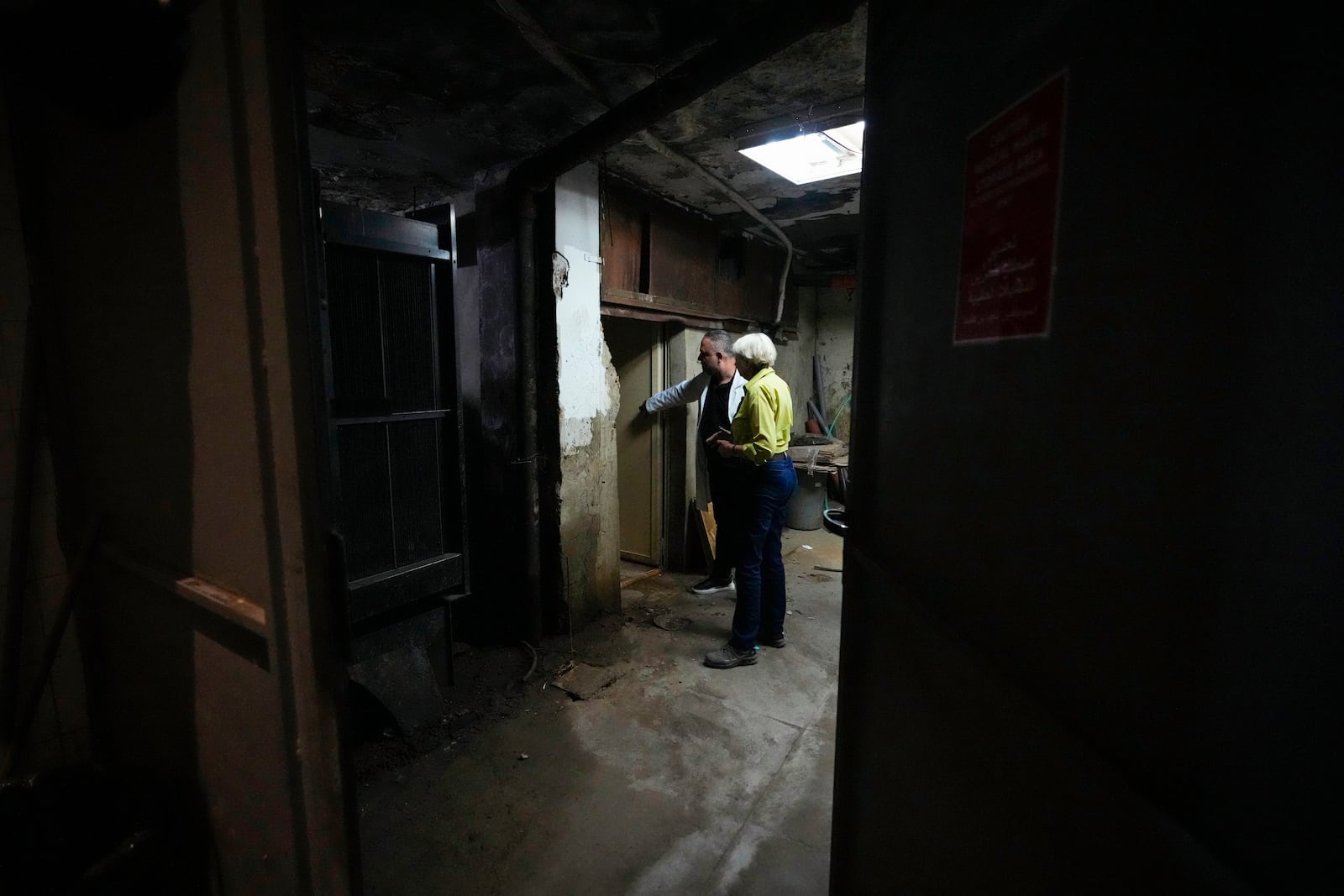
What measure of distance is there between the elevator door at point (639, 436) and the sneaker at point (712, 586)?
563 mm

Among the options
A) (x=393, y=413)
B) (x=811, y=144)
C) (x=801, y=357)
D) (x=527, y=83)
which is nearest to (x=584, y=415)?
(x=393, y=413)

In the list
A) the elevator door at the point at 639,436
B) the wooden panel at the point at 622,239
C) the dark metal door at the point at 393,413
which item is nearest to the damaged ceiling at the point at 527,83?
the wooden panel at the point at 622,239

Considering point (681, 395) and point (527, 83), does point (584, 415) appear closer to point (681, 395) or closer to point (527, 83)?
point (681, 395)

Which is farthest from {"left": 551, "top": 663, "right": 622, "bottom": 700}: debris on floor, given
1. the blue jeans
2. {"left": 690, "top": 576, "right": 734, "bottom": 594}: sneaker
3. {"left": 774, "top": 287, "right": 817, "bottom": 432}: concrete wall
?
{"left": 774, "top": 287, "right": 817, "bottom": 432}: concrete wall

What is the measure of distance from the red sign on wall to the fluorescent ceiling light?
8.80 feet

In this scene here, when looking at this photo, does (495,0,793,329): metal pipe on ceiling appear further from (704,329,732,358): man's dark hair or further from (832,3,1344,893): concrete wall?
(832,3,1344,893): concrete wall

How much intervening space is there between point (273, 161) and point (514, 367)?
2.47 m

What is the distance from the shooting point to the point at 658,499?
193 inches

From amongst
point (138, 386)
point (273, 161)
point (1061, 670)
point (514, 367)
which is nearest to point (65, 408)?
point (138, 386)

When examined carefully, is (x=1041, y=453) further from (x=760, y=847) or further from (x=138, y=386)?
(x=760, y=847)

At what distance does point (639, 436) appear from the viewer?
490cm

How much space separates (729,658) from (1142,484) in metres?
3.02

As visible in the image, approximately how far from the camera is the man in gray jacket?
3.86m

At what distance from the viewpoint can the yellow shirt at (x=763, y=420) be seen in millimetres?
3135
